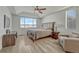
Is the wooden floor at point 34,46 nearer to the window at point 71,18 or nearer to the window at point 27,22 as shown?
the window at point 27,22

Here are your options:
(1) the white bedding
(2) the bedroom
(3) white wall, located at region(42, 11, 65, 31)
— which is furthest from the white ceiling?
(1) the white bedding

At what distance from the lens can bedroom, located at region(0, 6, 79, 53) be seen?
2502 millimetres

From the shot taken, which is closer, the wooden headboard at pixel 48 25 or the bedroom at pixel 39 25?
the bedroom at pixel 39 25

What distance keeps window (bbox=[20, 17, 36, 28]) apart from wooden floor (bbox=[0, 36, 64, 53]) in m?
0.31

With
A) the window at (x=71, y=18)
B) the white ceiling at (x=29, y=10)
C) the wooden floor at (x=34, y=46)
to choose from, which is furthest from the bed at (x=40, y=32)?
the window at (x=71, y=18)

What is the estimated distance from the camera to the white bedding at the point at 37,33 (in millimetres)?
2620

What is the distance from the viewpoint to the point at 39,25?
2.65m

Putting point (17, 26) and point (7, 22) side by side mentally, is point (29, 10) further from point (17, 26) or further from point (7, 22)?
point (7, 22)
